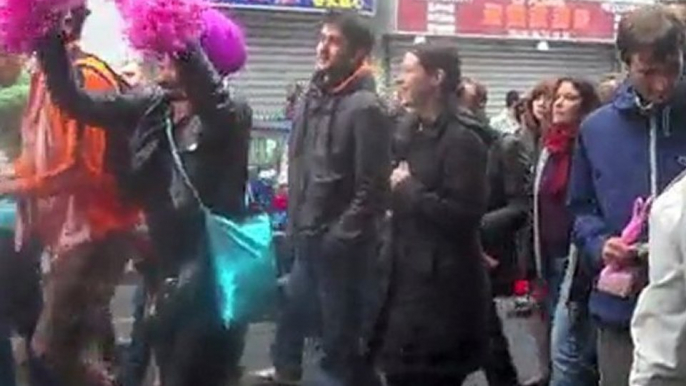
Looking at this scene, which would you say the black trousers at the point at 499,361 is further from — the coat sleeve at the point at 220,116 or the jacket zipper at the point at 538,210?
the coat sleeve at the point at 220,116

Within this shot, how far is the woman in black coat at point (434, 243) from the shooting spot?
20.6 ft

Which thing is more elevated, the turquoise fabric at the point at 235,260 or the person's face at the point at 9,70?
the person's face at the point at 9,70

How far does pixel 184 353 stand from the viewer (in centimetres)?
532

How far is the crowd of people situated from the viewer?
4867 millimetres

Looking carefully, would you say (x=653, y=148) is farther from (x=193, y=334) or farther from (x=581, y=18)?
(x=581, y=18)

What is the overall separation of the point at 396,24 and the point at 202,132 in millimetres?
13564

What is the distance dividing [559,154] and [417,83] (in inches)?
27.7

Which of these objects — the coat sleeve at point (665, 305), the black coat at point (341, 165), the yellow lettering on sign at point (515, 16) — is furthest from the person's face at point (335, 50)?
the yellow lettering on sign at point (515, 16)

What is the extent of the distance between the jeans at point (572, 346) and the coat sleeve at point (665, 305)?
2.57m

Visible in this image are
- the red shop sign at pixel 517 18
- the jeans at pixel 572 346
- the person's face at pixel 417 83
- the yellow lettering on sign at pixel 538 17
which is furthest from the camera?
the yellow lettering on sign at pixel 538 17

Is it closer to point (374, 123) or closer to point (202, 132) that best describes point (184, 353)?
point (202, 132)

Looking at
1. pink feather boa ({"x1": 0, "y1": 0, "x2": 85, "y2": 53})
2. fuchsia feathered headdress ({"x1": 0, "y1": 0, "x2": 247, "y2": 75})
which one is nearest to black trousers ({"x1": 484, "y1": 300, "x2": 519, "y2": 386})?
fuchsia feathered headdress ({"x1": 0, "y1": 0, "x2": 247, "y2": 75})

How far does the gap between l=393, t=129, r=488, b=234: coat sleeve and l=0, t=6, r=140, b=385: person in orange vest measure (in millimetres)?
1331

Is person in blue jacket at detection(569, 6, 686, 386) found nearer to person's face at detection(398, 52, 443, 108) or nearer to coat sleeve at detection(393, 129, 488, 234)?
coat sleeve at detection(393, 129, 488, 234)
